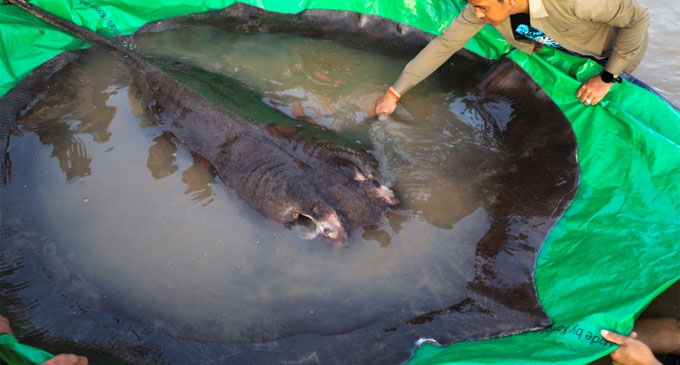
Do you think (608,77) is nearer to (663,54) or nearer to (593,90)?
(593,90)

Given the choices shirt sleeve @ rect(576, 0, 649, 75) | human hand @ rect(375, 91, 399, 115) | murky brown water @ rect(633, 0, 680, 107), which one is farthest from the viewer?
murky brown water @ rect(633, 0, 680, 107)

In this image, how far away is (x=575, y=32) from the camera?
4441 mm

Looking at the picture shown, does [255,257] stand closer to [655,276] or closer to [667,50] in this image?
[655,276]

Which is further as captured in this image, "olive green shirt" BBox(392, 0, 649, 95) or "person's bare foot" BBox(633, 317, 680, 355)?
"olive green shirt" BBox(392, 0, 649, 95)

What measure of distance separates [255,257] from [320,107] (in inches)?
77.0

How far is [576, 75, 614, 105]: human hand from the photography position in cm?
434

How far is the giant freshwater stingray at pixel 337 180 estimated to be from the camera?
9.86ft

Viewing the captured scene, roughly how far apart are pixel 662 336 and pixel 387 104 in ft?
9.91

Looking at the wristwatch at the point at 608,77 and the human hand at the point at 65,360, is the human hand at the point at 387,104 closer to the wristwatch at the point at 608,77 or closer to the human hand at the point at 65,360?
the wristwatch at the point at 608,77

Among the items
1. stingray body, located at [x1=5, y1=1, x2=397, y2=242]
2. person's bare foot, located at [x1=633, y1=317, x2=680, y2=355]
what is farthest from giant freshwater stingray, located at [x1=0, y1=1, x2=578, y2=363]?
person's bare foot, located at [x1=633, y1=317, x2=680, y2=355]

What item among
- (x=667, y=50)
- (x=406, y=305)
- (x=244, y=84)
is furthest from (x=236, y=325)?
(x=667, y=50)

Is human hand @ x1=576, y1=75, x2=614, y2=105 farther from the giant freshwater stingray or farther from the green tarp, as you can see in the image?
the giant freshwater stingray

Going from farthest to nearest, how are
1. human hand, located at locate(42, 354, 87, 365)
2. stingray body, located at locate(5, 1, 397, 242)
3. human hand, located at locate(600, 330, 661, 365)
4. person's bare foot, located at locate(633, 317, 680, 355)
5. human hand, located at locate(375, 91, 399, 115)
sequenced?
human hand, located at locate(375, 91, 399, 115), stingray body, located at locate(5, 1, 397, 242), person's bare foot, located at locate(633, 317, 680, 355), human hand, located at locate(600, 330, 661, 365), human hand, located at locate(42, 354, 87, 365)

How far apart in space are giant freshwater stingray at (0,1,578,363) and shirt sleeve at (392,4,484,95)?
596mm
